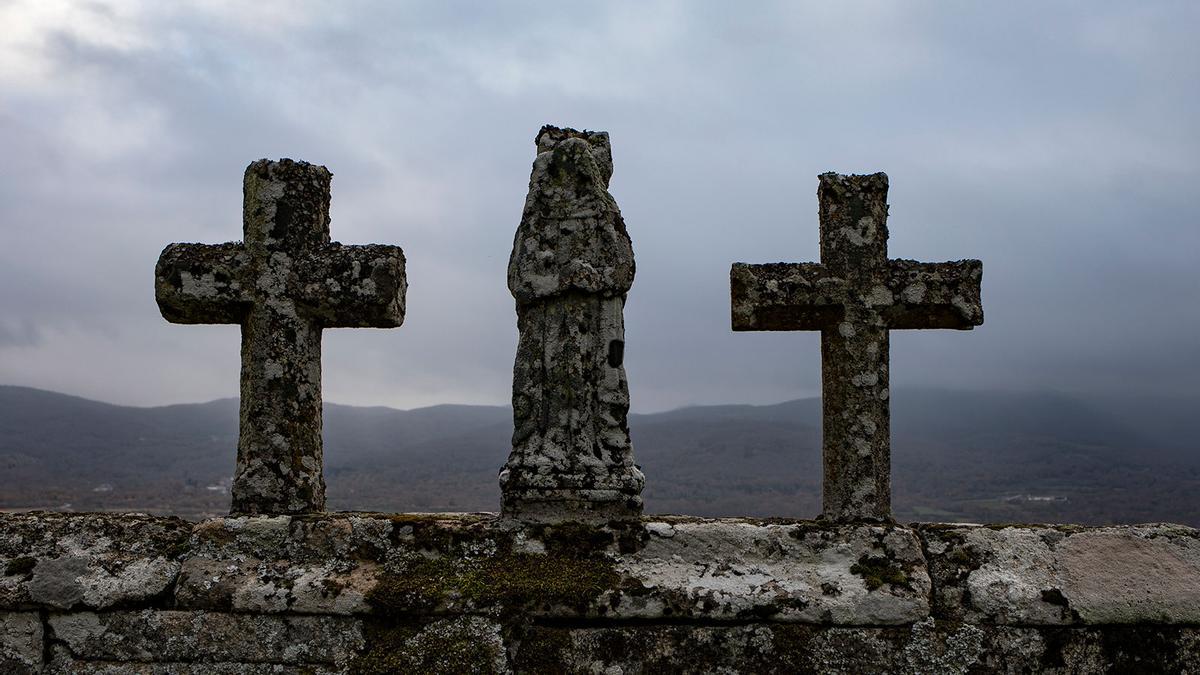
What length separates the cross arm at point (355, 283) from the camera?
5441 mm

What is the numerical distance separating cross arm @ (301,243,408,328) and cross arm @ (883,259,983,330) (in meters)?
2.77

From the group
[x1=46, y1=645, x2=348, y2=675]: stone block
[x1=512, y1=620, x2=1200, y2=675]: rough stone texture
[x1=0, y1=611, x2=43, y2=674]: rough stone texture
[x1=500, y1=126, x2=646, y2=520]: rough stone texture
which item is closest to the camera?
[x1=512, y1=620, x2=1200, y2=675]: rough stone texture

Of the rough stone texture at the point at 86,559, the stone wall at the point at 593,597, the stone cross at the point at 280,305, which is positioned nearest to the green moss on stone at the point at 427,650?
the stone wall at the point at 593,597

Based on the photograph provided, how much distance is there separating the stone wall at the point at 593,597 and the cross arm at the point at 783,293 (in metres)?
1.16

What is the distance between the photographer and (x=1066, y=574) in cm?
481

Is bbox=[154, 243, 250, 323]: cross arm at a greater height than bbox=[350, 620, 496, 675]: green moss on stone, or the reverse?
bbox=[154, 243, 250, 323]: cross arm

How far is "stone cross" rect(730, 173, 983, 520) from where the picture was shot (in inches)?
209

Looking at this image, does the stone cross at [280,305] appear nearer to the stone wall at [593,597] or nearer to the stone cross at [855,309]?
the stone wall at [593,597]

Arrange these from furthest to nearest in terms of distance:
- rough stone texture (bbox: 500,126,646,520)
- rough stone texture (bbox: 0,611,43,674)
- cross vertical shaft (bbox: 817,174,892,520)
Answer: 1. cross vertical shaft (bbox: 817,174,892,520)
2. rough stone texture (bbox: 500,126,646,520)
3. rough stone texture (bbox: 0,611,43,674)

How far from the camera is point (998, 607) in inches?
185

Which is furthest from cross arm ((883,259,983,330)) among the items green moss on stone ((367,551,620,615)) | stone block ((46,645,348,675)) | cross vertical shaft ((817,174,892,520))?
stone block ((46,645,348,675))

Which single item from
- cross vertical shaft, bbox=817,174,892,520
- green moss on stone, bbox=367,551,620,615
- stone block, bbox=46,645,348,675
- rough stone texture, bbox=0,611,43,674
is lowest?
stone block, bbox=46,645,348,675

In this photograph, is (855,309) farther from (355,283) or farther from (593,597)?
(355,283)

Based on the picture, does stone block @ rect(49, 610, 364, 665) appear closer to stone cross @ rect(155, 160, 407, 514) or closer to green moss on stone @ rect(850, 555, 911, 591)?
stone cross @ rect(155, 160, 407, 514)
